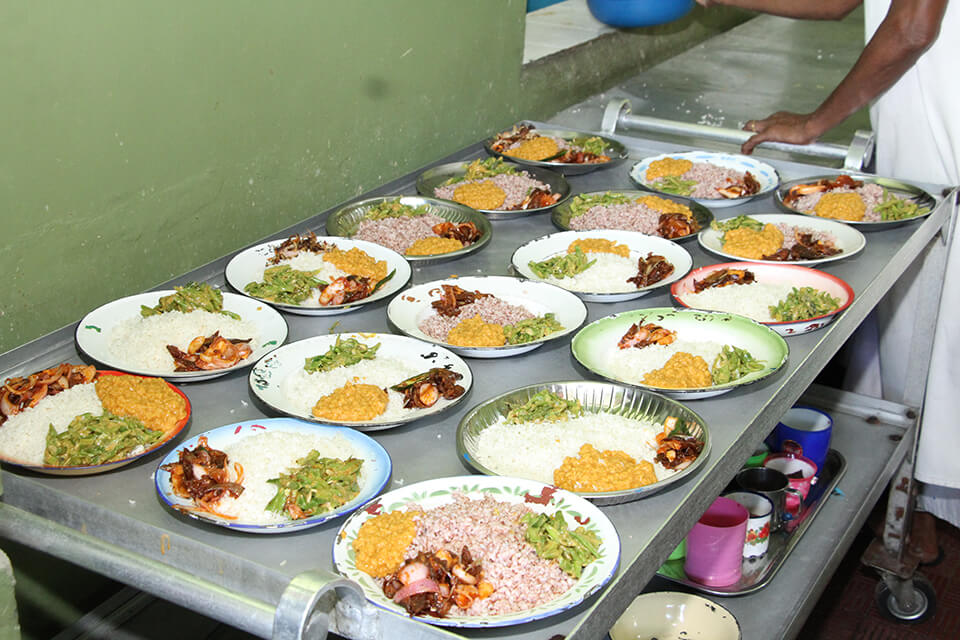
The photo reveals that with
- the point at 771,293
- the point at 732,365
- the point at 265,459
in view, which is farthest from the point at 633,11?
the point at 265,459

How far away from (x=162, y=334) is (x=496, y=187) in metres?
0.96

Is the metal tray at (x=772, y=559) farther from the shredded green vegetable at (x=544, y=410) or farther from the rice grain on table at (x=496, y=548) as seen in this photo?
the rice grain on table at (x=496, y=548)

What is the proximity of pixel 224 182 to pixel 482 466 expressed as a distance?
0.96m

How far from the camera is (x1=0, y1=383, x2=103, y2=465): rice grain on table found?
50.4 inches

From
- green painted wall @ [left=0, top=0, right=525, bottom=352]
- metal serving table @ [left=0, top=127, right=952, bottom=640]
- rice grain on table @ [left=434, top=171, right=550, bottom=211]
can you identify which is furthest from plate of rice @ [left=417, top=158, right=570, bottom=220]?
metal serving table @ [left=0, top=127, right=952, bottom=640]

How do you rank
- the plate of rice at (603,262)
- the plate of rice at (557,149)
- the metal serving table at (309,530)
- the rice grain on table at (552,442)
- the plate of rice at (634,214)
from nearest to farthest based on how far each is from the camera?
the metal serving table at (309,530) < the rice grain on table at (552,442) < the plate of rice at (603,262) < the plate of rice at (634,214) < the plate of rice at (557,149)

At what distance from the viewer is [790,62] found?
167 inches

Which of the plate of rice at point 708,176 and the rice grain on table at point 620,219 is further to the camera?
the plate of rice at point 708,176

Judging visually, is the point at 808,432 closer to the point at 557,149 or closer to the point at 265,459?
the point at 557,149

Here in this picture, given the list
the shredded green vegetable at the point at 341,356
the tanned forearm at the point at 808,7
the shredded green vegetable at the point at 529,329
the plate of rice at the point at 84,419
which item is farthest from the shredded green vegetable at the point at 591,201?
the plate of rice at the point at 84,419

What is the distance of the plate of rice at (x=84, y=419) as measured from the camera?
4.11 feet

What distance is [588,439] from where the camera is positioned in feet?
4.47

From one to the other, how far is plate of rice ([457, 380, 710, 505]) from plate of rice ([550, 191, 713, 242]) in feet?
2.38

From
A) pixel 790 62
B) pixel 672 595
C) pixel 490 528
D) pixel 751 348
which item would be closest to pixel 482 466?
pixel 490 528
